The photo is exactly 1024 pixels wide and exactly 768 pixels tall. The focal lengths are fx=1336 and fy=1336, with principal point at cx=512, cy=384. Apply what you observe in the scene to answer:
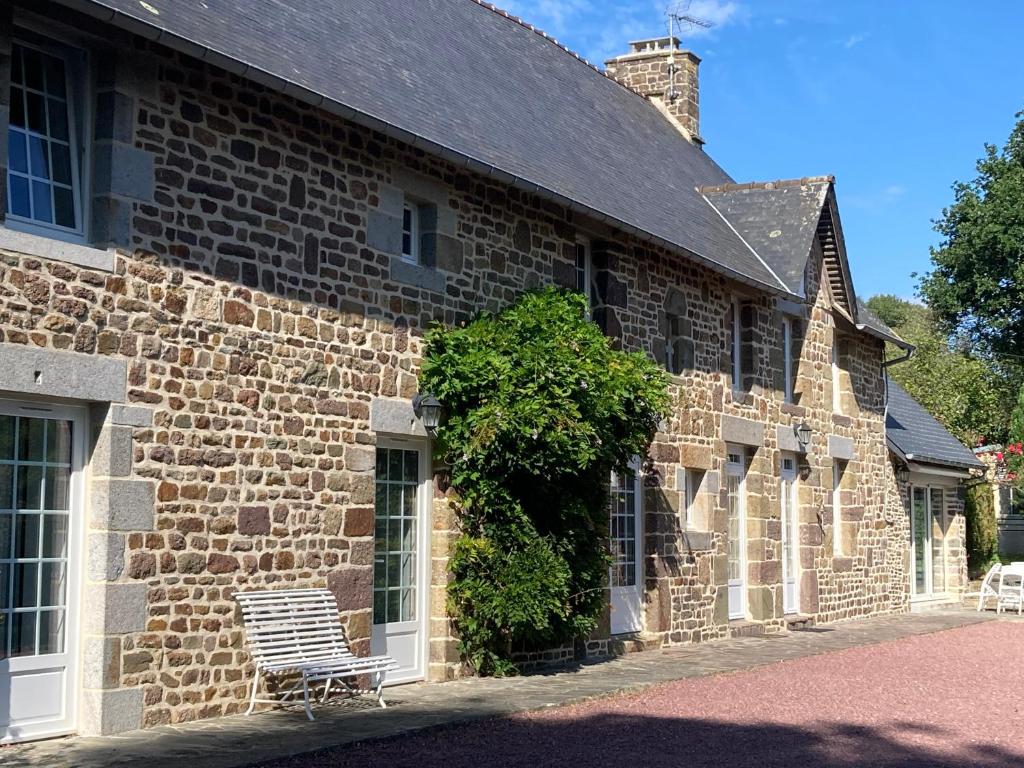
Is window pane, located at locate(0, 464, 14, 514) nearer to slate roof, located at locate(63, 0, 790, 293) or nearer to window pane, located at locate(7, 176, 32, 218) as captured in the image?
window pane, located at locate(7, 176, 32, 218)

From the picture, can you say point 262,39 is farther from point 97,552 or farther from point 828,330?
point 828,330

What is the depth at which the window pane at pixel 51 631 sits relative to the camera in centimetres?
766

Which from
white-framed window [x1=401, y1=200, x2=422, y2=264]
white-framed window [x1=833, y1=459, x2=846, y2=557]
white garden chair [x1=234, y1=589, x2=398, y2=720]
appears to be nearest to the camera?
white garden chair [x1=234, y1=589, x2=398, y2=720]

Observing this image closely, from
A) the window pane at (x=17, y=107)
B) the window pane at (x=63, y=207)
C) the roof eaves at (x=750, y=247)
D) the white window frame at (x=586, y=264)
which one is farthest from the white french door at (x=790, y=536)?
the window pane at (x=17, y=107)

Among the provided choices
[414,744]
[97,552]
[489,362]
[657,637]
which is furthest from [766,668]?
[97,552]

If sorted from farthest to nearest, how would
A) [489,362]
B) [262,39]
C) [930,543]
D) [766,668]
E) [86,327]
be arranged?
[930,543], [766,668], [489,362], [262,39], [86,327]

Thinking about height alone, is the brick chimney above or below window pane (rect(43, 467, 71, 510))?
above

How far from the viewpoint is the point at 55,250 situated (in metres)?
7.57

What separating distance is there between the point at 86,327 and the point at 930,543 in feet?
59.1

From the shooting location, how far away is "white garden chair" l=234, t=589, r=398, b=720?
8633 millimetres

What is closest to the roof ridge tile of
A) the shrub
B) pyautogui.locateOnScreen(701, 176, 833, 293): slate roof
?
pyautogui.locateOnScreen(701, 176, 833, 293): slate roof

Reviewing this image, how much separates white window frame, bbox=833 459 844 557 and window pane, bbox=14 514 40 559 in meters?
13.4

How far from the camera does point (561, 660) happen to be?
40.0 ft

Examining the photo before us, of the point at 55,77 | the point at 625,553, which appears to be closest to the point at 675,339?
the point at 625,553
